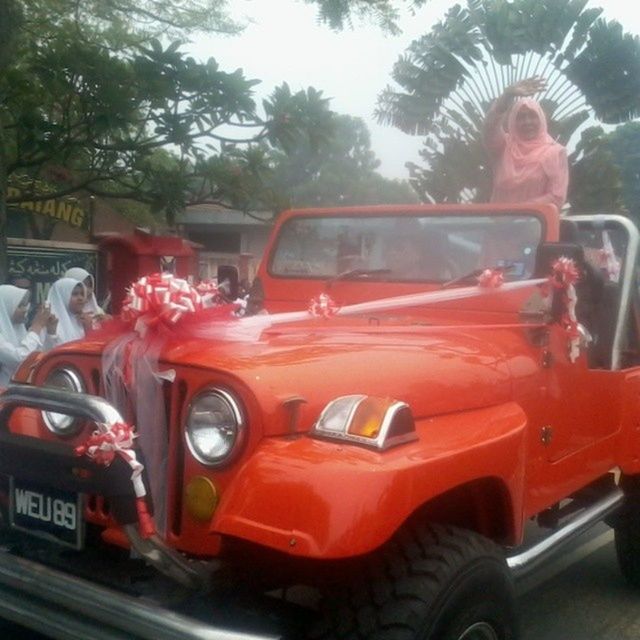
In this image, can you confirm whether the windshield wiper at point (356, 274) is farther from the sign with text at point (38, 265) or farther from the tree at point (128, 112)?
the sign with text at point (38, 265)

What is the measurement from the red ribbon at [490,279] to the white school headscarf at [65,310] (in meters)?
3.64

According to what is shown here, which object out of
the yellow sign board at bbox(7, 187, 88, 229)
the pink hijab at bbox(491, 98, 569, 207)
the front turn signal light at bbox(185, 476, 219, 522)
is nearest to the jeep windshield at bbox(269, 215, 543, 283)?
the pink hijab at bbox(491, 98, 569, 207)

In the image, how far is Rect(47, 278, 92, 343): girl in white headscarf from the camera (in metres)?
6.71

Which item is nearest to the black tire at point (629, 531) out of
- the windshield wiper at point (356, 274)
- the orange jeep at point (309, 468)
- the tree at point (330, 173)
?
the orange jeep at point (309, 468)

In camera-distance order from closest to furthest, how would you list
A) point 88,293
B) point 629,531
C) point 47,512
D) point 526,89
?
point 47,512 → point 629,531 → point 526,89 → point 88,293

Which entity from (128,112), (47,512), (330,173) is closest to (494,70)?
(128,112)

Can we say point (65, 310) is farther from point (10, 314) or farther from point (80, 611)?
point (80, 611)

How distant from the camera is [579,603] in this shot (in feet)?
14.9

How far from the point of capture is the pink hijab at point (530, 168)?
16.6ft

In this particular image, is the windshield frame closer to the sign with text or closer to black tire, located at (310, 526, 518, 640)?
black tire, located at (310, 526, 518, 640)

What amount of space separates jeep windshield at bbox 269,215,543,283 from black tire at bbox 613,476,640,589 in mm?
1282

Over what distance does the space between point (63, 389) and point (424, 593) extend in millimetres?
1299

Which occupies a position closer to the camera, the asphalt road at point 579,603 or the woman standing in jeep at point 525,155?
the asphalt road at point 579,603

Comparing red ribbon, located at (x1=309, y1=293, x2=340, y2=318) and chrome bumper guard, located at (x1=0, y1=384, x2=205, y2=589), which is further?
red ribbon, located at (x1=309, y1=293, x2=340, y2=318)
